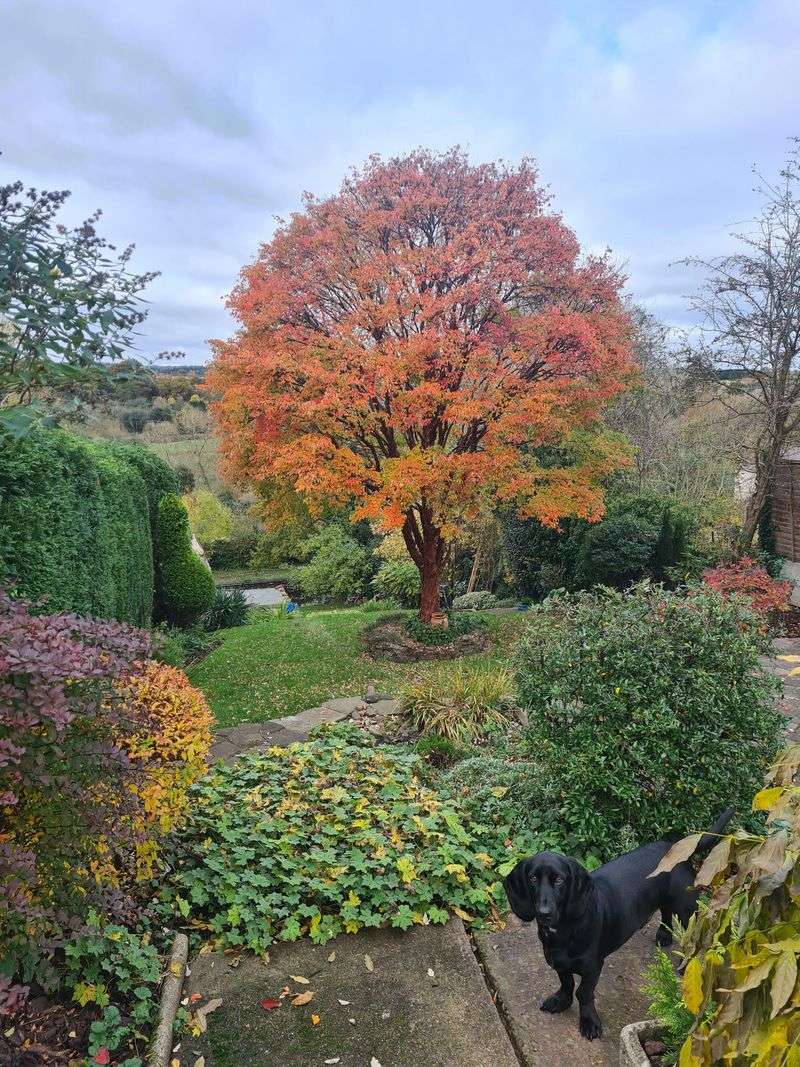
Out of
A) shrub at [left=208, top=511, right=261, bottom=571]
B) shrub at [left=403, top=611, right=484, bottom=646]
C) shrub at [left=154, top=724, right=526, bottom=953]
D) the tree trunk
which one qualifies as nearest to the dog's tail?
shrub at [left=154, top=724, right=526, bottom=953]

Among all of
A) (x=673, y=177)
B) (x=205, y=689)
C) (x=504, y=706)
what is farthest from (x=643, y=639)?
(x=673, y=177)

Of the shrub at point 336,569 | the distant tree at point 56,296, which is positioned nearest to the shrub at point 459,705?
the distant tree at point 56,296

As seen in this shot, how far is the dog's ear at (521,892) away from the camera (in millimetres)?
2377

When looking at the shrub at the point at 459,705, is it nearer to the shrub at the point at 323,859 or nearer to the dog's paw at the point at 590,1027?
the shrub at the point at 323,859

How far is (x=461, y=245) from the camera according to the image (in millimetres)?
7957

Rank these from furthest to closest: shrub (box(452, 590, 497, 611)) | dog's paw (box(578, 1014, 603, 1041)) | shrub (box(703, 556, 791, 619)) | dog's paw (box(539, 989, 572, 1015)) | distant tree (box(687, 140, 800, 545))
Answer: shrub (box(452, 590, 497, 611))
distant tree (box(687, 140, 800, 545))
shrub (box(703, 556, 791, 619))
dog's paw (box(539, 989, 572, 1015))
dog's paw (box(578, 1014, 603, 1041))

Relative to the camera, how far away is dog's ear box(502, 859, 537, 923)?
2.38 meters

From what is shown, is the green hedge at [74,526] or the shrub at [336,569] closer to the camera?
the green hedge at [74,526]

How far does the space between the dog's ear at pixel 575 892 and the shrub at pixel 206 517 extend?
67.6 ft

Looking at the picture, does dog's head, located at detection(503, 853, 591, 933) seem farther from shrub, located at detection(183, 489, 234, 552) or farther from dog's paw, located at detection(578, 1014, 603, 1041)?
shrub, located at detection(183, 489, 234, 552)

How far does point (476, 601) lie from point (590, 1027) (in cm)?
1142

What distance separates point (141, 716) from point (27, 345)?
1767 millimetres

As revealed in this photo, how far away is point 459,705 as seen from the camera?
6.00 metres

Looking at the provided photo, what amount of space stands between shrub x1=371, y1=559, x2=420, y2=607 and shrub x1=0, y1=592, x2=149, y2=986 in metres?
12.4
